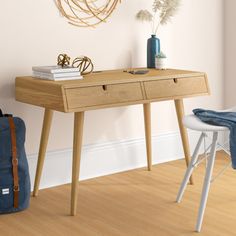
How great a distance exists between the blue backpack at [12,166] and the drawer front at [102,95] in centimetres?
33

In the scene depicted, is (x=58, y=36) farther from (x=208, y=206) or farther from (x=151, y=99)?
(x=208, y=206)

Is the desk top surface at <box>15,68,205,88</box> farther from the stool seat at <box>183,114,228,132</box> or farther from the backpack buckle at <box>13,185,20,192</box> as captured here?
the backpack buckle at <box>13,185,20,192</box>

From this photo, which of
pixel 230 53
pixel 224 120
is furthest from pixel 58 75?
pixel 230 53

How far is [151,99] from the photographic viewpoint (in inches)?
115

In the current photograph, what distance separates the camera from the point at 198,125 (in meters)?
2.51

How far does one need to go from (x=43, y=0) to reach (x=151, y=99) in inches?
33.7

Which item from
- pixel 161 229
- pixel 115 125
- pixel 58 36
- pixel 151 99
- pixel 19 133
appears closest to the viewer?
pixel 161 229

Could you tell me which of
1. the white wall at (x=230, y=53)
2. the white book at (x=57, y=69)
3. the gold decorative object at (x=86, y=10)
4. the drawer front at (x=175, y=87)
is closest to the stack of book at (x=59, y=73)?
the white book at (x=57, y=69)

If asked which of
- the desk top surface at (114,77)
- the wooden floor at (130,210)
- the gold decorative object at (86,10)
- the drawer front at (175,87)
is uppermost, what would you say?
the gold decorative object at (86,10)

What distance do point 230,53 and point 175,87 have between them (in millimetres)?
1154

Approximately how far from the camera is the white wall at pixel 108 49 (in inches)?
119

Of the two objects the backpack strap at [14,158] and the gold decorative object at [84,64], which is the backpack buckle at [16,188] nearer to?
the backpack strap at [14,158]

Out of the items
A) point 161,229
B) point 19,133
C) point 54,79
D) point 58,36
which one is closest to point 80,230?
point 161,229

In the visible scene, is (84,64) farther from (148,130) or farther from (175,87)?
(148,130)
